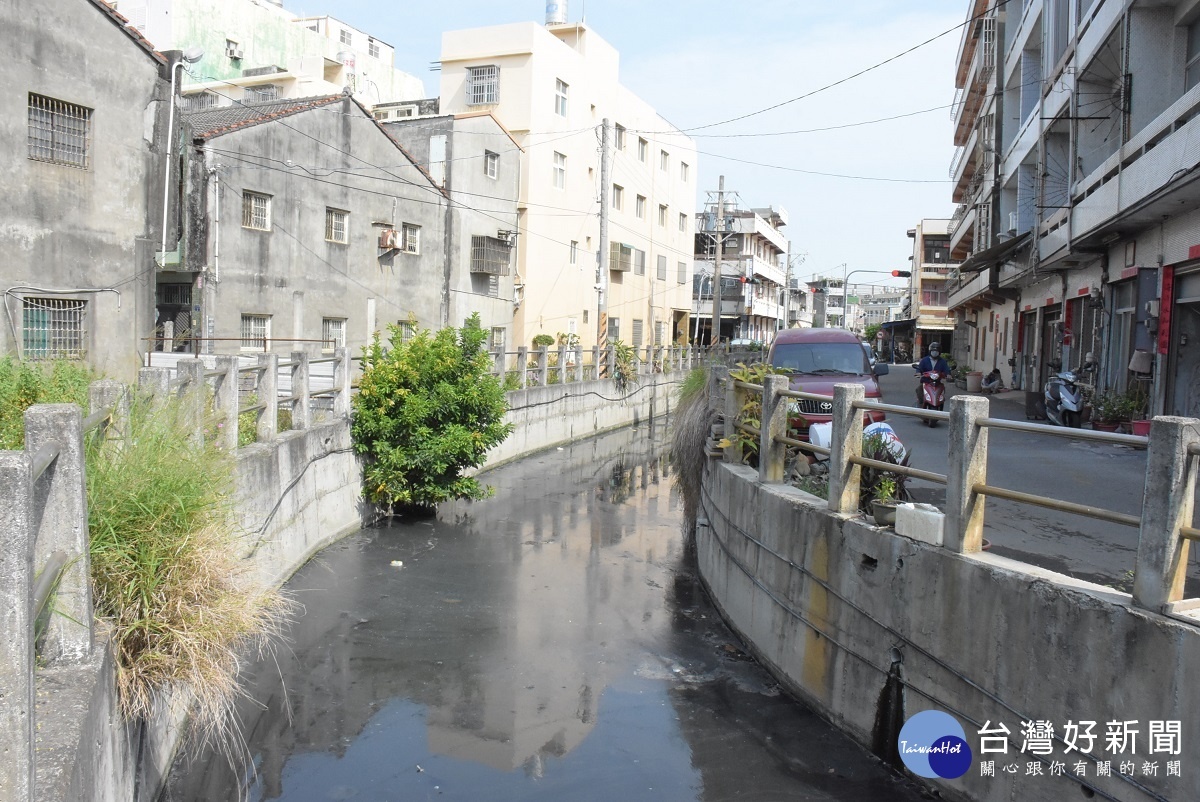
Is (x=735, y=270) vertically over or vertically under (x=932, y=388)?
over

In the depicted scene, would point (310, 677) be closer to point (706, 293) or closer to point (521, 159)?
point (521, 159)

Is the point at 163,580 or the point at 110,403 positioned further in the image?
the point at 110,403

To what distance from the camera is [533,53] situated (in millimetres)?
31500

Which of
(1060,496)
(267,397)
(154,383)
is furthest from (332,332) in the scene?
(1060,496)

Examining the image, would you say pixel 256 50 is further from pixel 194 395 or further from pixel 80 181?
pixel 194 395

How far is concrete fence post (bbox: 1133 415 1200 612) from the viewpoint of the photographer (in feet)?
14.0

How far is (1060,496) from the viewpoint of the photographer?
955cm

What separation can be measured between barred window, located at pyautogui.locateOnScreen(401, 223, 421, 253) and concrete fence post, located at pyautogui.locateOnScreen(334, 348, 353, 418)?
44.3ft

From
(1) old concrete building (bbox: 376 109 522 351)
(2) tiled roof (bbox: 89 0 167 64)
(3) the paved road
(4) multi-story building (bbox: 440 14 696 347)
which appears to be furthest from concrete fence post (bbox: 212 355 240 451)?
(4) multi-story building (bbox: 440 14 696 347)

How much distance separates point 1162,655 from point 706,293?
62.9 meters

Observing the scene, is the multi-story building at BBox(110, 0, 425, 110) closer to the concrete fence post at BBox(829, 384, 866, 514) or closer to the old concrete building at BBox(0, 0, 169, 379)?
the old concrete building at BBox(0, 0, 169, 379)

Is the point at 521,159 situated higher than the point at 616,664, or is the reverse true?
the point at 521,159

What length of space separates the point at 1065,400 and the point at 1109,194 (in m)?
3.25

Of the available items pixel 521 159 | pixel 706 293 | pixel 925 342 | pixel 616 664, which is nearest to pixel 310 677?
pixel 616 664
